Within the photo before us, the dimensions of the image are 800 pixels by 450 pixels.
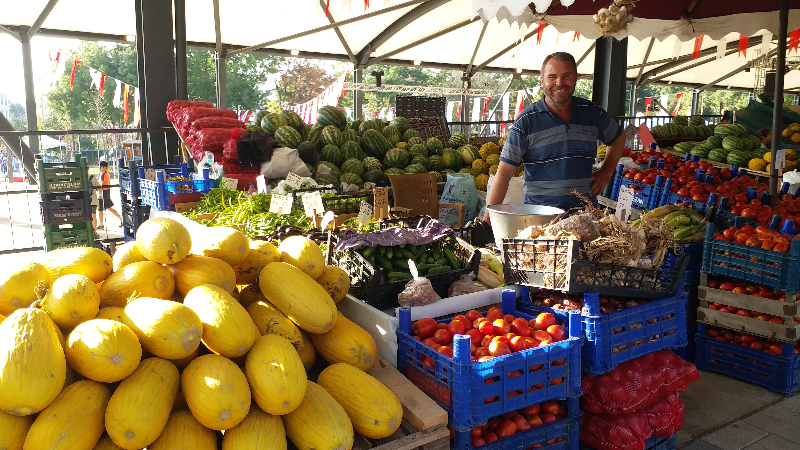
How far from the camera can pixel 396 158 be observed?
23.0 feet

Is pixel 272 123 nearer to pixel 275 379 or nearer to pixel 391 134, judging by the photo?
pixel 391 134

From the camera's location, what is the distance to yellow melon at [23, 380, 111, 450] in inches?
52.5

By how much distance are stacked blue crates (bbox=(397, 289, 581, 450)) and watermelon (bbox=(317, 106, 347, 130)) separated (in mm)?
5347

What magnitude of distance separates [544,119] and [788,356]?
6.78ft

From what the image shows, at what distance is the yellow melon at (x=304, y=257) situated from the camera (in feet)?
6.82

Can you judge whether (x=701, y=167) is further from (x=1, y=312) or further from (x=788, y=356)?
(x=1, y=312)

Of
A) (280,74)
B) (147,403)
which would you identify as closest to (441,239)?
(147,403)

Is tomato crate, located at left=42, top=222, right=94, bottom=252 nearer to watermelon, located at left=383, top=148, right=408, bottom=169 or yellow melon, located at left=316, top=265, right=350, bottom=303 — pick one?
watermelon, located at left=383, top=148, right=408, bottom=169

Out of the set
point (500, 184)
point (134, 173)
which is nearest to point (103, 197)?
point (134, 173)

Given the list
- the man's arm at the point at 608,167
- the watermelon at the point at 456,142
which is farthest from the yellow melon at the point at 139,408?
the watermelon at the point at 456,142

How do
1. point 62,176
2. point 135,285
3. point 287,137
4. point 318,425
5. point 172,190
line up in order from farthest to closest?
point 287,137 < point 62,176 < point 172,190 < point 135,285 < point 318,425

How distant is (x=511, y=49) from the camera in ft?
53.3

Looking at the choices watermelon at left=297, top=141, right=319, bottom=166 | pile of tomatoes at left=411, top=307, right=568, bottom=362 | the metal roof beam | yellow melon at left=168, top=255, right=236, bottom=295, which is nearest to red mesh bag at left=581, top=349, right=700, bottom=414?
pile of tomatoes at left=411, top=307, right=568, bottom=362

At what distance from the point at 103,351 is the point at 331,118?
6074mm
